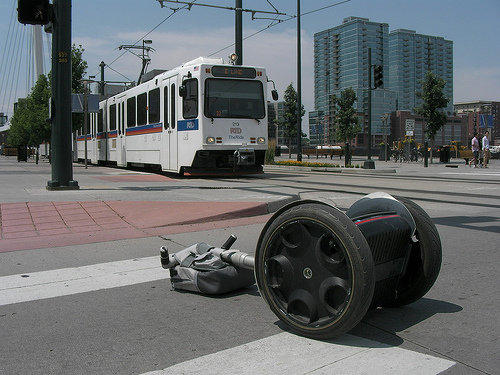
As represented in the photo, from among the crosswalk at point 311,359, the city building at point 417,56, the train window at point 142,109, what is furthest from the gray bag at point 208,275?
the city building at point 417,56

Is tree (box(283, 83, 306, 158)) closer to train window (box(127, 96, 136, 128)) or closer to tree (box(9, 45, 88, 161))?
tree (box(9, 45, 88, 161))

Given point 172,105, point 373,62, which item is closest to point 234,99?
point 172,105

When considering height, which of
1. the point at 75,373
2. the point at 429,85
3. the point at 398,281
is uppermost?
the point at 429,85

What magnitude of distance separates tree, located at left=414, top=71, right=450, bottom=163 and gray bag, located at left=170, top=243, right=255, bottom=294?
28246 mm

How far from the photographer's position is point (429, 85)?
98.5 feet

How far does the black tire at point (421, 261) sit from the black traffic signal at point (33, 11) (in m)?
8.48

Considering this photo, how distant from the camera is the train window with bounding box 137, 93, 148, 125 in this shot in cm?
1820

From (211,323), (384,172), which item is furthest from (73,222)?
(384,172)

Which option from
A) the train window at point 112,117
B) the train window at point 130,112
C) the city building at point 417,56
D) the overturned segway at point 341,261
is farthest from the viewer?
the city building at point 417,56

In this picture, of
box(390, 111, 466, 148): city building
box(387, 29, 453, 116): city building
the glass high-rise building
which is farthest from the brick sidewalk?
box(390, 111, 466, 148): city building

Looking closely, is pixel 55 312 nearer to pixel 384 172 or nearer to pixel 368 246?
pixel 368 246

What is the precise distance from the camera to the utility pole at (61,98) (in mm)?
10305

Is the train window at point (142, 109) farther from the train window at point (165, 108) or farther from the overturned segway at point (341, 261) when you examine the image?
the overturned segway at point (341, 261)

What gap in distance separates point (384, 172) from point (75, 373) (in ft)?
63.6
